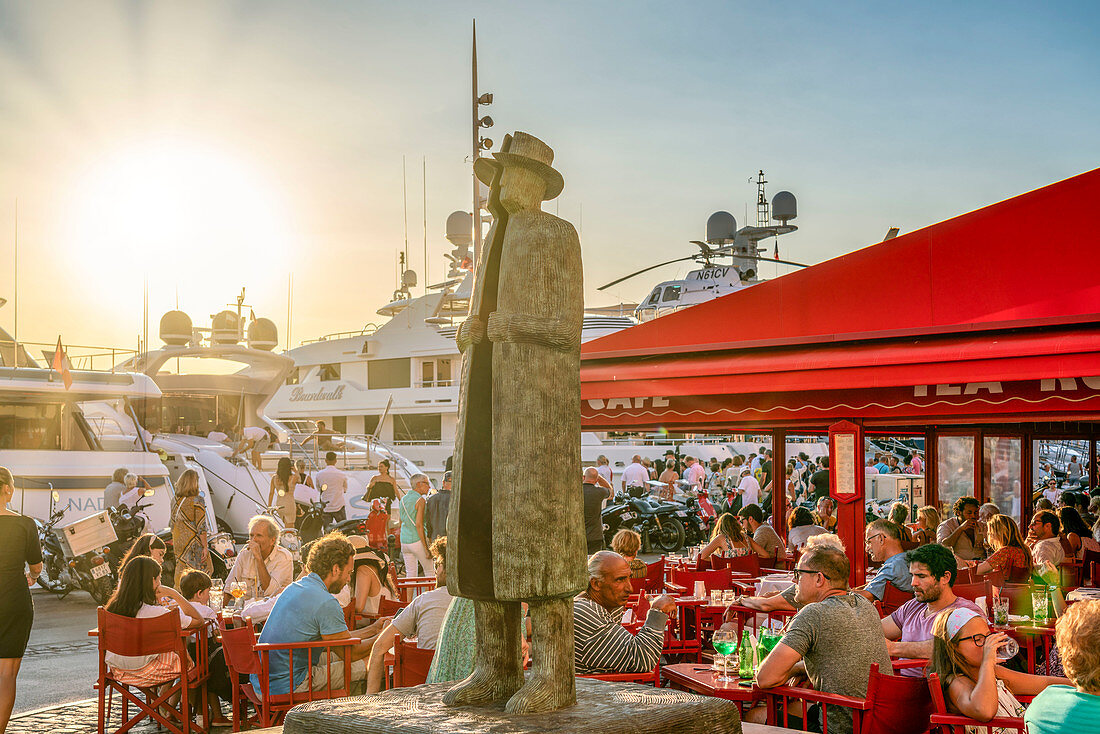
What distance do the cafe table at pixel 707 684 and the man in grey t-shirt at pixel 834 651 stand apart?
0.15 m

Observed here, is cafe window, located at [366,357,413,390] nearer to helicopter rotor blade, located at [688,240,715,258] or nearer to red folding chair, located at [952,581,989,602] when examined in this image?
helicopter rotor blade, located at [688,240,715,258]

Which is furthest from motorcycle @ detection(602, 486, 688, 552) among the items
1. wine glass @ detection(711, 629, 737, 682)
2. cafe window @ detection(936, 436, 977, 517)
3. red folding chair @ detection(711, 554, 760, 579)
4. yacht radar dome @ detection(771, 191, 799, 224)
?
yacht radar dome @ detection(771, 191, 799, 224)

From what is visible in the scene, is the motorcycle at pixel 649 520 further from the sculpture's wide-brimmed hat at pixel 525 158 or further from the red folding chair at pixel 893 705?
the sculpture's wide-brimmed hat at pixel 525 158

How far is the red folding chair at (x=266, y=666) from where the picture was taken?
530 cm

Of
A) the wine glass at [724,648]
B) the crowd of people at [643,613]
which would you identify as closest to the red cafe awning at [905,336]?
the crowd of people at [643,613]

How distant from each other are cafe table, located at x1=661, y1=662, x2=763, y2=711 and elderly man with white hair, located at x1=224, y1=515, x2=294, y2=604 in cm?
356

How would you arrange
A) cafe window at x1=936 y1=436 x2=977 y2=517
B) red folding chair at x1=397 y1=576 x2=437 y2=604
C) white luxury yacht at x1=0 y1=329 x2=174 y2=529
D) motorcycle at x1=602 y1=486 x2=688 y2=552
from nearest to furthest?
1. red folding chair at x1=397 y1=576 x2=437 y2=604
2. white luxury yacht at x1=0 y1=329 x2=174 y2=529
3. cafe window at x1=936 y1=436 x2=977 y2=517
4. motorcycle at x1=602 y1=486 x2=688 y2=552

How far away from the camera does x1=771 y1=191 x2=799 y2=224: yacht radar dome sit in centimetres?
3594

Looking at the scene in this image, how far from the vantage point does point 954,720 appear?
11.9 ft

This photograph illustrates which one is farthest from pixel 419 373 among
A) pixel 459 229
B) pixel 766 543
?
pixel 766 543

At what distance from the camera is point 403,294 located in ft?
117

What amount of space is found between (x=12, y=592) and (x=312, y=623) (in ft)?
6.16

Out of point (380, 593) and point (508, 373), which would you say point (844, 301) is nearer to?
point (380, 593)

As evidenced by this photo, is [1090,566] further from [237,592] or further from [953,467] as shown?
[237,592]
